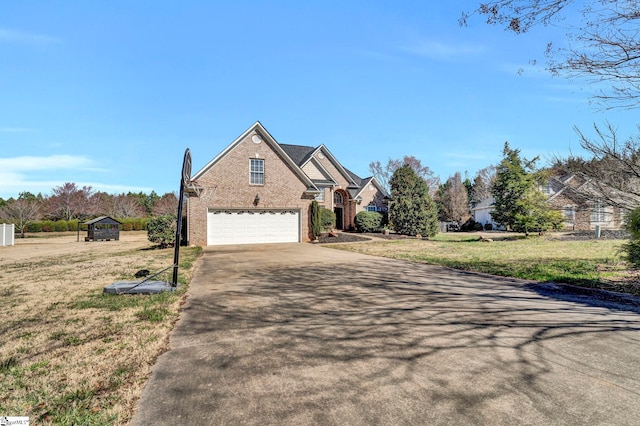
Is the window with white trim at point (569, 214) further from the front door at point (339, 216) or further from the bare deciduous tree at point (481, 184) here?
the bare deciduous tree at point (481, 184)

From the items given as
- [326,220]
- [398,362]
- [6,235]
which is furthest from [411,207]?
[6,235]

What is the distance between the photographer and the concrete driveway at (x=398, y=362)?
102 inches

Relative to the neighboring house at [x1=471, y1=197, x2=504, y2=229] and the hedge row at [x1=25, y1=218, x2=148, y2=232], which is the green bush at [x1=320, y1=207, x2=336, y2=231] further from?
the hedge row at [x1=25, y1=218, x2=148, y2=232]

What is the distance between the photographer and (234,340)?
4.21 meters

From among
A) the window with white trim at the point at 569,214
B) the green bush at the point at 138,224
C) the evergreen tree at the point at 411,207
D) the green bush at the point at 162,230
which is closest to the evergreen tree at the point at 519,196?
the window with white trim at the point at 569,214

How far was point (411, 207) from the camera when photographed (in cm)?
2616

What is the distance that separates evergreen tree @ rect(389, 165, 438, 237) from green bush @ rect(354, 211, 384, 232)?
1624mm

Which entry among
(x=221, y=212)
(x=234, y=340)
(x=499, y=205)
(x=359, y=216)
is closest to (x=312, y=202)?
(x=221, y=212)

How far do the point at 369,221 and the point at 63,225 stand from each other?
39128mm

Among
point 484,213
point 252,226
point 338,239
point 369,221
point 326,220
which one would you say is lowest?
point 338,239

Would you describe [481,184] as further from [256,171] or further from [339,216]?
[256,171]

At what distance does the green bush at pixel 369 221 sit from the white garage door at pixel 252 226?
32.1ft

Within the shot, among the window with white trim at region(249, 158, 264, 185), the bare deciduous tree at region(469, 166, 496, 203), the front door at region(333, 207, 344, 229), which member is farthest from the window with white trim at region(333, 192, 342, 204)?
the bare deciduous tree at region(469, 166, 496, 203)

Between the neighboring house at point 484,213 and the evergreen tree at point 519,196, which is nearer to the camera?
the evergreen tree at point 519,196
